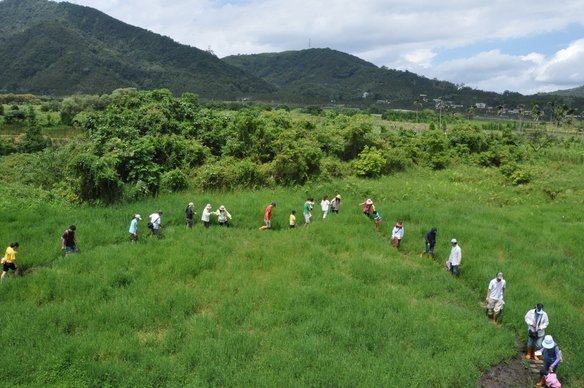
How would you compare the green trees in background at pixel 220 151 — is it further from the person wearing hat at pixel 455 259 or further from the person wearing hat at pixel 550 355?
the person wearing hat at pixel 550 355

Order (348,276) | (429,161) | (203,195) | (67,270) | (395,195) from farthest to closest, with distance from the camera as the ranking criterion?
(429,161)
(395,195)
(203,195)
(348,276)
(67,270)

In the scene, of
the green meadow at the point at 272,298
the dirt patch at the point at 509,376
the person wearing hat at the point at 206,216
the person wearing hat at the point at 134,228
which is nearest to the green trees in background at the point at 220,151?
the green meadow at the point at 272,298

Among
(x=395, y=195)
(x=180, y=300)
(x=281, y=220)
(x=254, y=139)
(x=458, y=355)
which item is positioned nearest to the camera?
(x=458, y=355)

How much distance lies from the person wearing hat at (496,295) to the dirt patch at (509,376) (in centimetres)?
174

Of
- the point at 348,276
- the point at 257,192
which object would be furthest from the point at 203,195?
the point at 348,276

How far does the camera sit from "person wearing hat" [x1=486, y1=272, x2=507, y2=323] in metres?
12.6

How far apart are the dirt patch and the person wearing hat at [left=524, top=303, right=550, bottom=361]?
421 millimetres

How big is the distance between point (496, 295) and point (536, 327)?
1.57 metres

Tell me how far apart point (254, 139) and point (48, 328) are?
778 inches

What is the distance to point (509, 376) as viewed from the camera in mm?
10680

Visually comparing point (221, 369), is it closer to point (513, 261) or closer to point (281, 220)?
point (281, 220)

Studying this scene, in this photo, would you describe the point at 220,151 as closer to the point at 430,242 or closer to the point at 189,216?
the point at 189,216

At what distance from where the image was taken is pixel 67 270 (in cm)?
1397

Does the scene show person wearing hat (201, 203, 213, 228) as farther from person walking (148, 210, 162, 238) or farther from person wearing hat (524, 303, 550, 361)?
person wearing hat (524, 303, 550, 361)
